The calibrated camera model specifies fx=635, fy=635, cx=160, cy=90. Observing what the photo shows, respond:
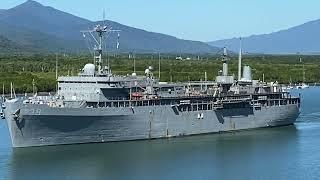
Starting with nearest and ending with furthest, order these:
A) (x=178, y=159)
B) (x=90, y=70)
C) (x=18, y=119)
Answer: (x=178, y=159)
(x=18, y=119)
(x=90, y=70)

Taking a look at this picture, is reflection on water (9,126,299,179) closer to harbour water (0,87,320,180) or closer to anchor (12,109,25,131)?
harbour water (0,87,320,180)

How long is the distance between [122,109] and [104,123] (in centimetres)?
135

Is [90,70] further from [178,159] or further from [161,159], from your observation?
[178,159]

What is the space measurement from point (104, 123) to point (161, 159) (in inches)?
181

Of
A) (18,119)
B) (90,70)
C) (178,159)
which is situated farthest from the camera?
(90,70)

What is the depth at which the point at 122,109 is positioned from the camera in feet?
123

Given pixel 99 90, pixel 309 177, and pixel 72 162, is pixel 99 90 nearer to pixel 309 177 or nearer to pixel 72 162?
pixel 72 162

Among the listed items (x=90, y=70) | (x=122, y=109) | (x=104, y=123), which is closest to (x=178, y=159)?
(x=122, y=109)

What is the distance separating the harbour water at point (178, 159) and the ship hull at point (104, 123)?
510 millimetres

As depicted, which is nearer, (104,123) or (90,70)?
(104,123)

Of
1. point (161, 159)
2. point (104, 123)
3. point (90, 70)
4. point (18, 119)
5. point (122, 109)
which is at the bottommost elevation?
point (161, 159)

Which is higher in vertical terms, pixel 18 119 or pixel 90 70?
pixel 90 70

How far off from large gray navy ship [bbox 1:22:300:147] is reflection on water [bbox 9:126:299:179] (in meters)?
0.75

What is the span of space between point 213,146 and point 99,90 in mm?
7685
